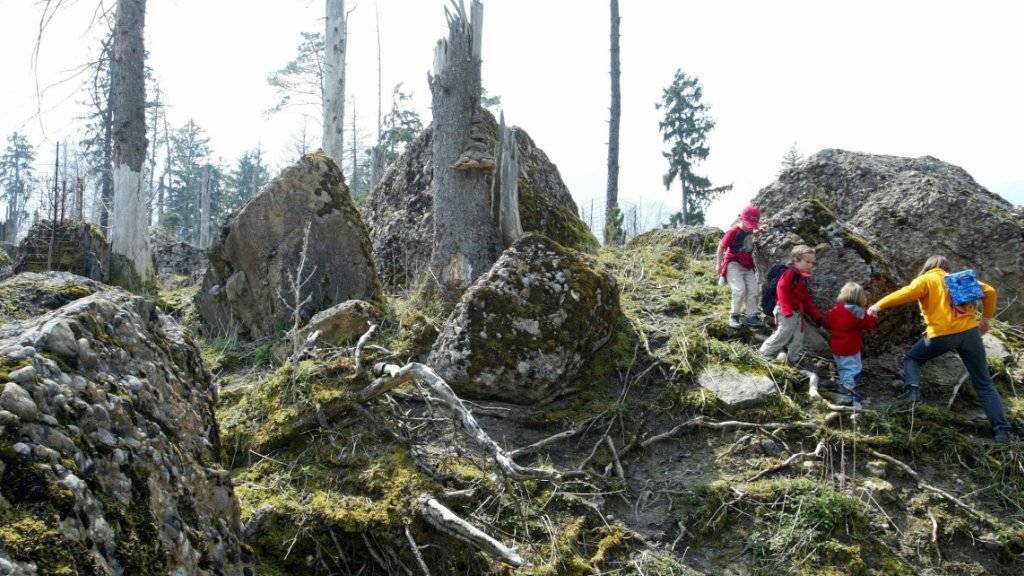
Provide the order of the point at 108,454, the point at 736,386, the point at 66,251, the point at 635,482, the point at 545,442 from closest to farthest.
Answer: the point at 108,454, the point at 635,482, the point at 545,442, the point at 736,386, the point at 66,251

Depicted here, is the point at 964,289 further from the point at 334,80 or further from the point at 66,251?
the point at 334,80

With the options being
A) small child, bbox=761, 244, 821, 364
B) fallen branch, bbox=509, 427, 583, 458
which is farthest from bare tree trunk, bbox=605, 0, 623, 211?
fallen branch, bbox=509, 427, 583, 458

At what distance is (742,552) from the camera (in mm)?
3992

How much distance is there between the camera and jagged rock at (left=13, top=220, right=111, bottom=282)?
9.00 metres

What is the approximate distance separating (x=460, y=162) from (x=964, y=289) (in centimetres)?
490

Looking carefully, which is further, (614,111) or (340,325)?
(614,111)

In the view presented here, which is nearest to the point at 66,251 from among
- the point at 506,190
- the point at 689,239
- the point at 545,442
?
the point at 506,190

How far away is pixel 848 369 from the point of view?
210 inches

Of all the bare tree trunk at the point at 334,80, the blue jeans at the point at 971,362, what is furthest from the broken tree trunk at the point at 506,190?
the bare tree trunk at the point at 334,80

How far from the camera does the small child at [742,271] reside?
19.9 feet

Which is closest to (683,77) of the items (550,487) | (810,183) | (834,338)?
(810,183)

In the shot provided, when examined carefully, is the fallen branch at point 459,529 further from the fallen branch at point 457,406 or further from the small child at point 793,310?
the small child at point 793,310

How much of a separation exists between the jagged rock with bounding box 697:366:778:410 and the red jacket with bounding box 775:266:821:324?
0.72 metres

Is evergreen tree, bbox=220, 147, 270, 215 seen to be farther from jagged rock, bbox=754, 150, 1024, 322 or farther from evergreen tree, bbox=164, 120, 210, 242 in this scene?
jagged rock, bbox=754, 150, 1024, 322
